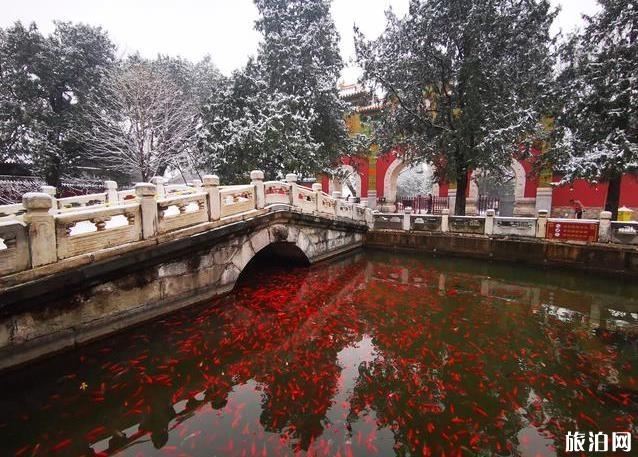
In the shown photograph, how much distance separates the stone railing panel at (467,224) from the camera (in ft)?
36.3

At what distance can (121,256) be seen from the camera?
186 inches

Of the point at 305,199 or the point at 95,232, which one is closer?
the point at 95,232

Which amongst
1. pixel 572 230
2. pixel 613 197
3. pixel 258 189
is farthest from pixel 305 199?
pixel 613 197

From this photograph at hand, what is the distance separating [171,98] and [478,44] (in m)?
14.1

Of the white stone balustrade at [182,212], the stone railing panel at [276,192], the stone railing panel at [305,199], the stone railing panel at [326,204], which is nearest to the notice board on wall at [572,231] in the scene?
the stone railing panel at [326,204]

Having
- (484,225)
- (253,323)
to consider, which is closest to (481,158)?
(484,225)

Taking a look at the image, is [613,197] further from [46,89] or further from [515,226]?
[46,89]

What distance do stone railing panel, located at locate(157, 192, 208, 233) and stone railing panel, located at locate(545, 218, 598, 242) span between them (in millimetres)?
9914

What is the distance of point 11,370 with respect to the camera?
3.82 metres

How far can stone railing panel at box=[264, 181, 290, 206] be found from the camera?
25.2 ft

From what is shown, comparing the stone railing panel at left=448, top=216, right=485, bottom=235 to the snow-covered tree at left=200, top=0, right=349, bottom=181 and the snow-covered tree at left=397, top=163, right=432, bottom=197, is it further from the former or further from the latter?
the snow-covered tree at left=397, top=163, right=432, bottom=197

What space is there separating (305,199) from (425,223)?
539 cm

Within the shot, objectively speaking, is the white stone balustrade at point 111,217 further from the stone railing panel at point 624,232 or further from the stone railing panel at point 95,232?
the stone railing panel at point 624,232

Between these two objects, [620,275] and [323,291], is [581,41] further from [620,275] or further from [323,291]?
[323,291]
